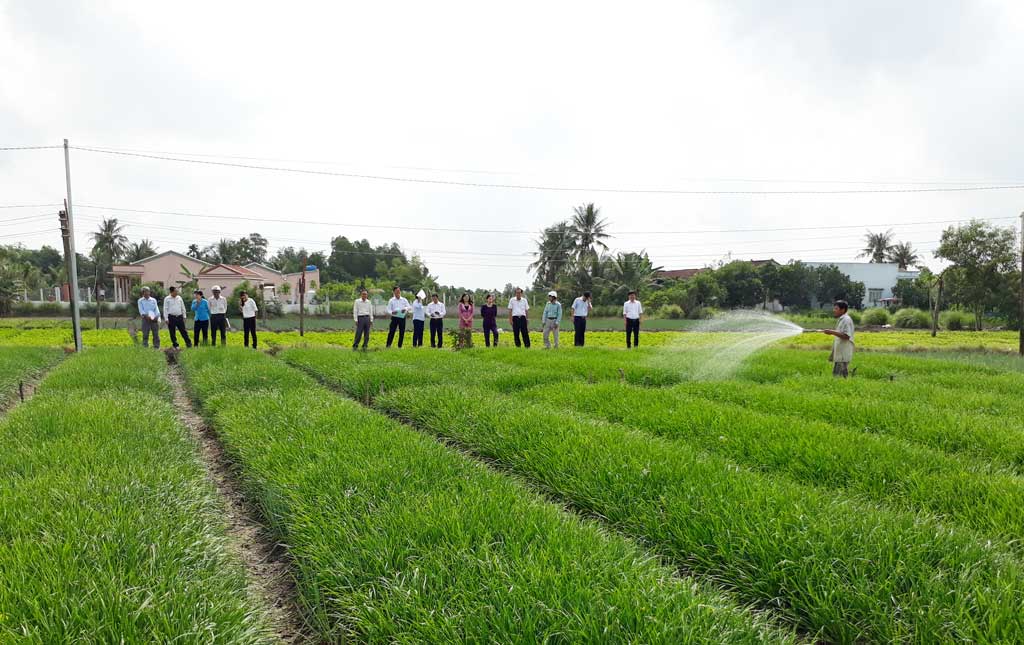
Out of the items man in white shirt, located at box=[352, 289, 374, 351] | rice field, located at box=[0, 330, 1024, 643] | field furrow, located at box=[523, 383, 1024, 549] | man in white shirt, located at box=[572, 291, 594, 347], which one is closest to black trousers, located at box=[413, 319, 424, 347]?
man in white shirt, located at box=[352, 289, 374, 351]

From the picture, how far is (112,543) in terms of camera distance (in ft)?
9.19

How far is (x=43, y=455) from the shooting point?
4227 millimetres

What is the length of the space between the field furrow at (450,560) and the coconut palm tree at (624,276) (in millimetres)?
46432

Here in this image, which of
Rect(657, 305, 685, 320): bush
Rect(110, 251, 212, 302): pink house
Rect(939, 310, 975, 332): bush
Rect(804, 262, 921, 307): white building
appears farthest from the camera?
Rect(804, 262, 921, 307): white building

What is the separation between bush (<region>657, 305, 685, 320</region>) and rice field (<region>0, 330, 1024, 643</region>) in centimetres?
4073

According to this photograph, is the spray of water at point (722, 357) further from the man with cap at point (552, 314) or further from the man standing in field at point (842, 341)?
the man with cap at point (552, 314)

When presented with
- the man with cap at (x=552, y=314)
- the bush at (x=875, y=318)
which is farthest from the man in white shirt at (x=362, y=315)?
the bush at (x=875, y=318)

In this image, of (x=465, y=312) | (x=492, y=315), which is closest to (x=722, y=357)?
(x=492, y=315)

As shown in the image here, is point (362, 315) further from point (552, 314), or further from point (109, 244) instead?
point (109, 244)

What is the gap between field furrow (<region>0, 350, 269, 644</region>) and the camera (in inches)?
87.6

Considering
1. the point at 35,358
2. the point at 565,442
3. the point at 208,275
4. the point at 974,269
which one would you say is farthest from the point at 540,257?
the point at 565,442

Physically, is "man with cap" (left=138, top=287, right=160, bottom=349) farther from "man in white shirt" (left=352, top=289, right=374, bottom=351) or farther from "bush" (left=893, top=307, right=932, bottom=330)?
"bush" (left=893, top=307, right=932, bottom=330)

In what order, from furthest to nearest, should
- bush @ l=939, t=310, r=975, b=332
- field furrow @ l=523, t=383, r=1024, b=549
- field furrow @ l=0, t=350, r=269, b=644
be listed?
1. bush @ l=939, t=310, r=975, b=332
2. field furrow @ l=523, t=383, r=1024, b=549
3. field furrow @ l=0, t=350, r=269, b=644

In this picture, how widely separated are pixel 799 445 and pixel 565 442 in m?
2.04
